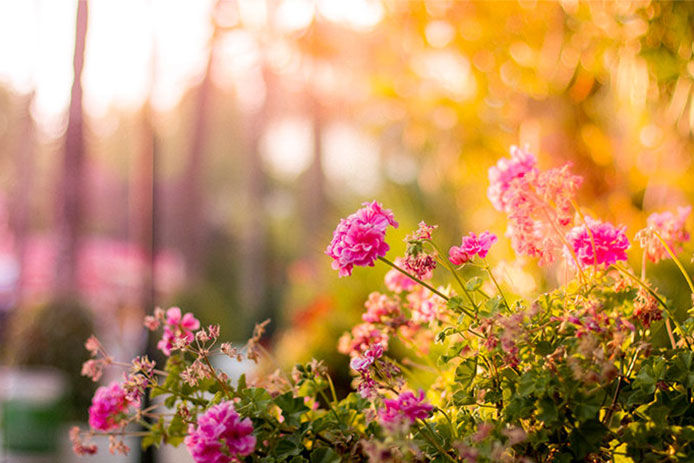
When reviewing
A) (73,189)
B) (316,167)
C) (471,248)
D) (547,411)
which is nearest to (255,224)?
(316,167)

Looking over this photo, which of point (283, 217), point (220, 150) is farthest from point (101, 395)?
point (220, 150)

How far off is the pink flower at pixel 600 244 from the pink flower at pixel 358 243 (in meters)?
0.44

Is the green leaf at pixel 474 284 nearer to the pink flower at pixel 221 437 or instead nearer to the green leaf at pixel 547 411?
the green leaf at pixel 547 411

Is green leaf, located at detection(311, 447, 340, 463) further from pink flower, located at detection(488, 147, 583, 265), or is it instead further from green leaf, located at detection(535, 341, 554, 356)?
pink flower, located at detection(488, 147, 583, 265)

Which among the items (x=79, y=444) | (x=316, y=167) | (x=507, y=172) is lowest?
(x=79, y=444)

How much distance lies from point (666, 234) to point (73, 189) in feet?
29.1

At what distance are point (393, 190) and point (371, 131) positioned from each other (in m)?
1.66

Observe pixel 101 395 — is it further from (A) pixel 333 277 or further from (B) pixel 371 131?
(B) pixel 371 131

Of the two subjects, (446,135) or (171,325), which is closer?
(171,325)

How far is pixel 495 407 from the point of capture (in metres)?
1.58

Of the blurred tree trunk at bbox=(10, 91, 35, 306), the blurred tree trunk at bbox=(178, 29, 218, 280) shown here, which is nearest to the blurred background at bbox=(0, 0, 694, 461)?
the blurred tree trunk at bbox=(178, 29, 218, 280)

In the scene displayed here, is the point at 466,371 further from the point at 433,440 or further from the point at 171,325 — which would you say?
the point at 171,325

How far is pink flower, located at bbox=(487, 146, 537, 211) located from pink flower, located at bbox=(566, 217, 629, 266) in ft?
0.71

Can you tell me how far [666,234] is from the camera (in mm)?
1856
